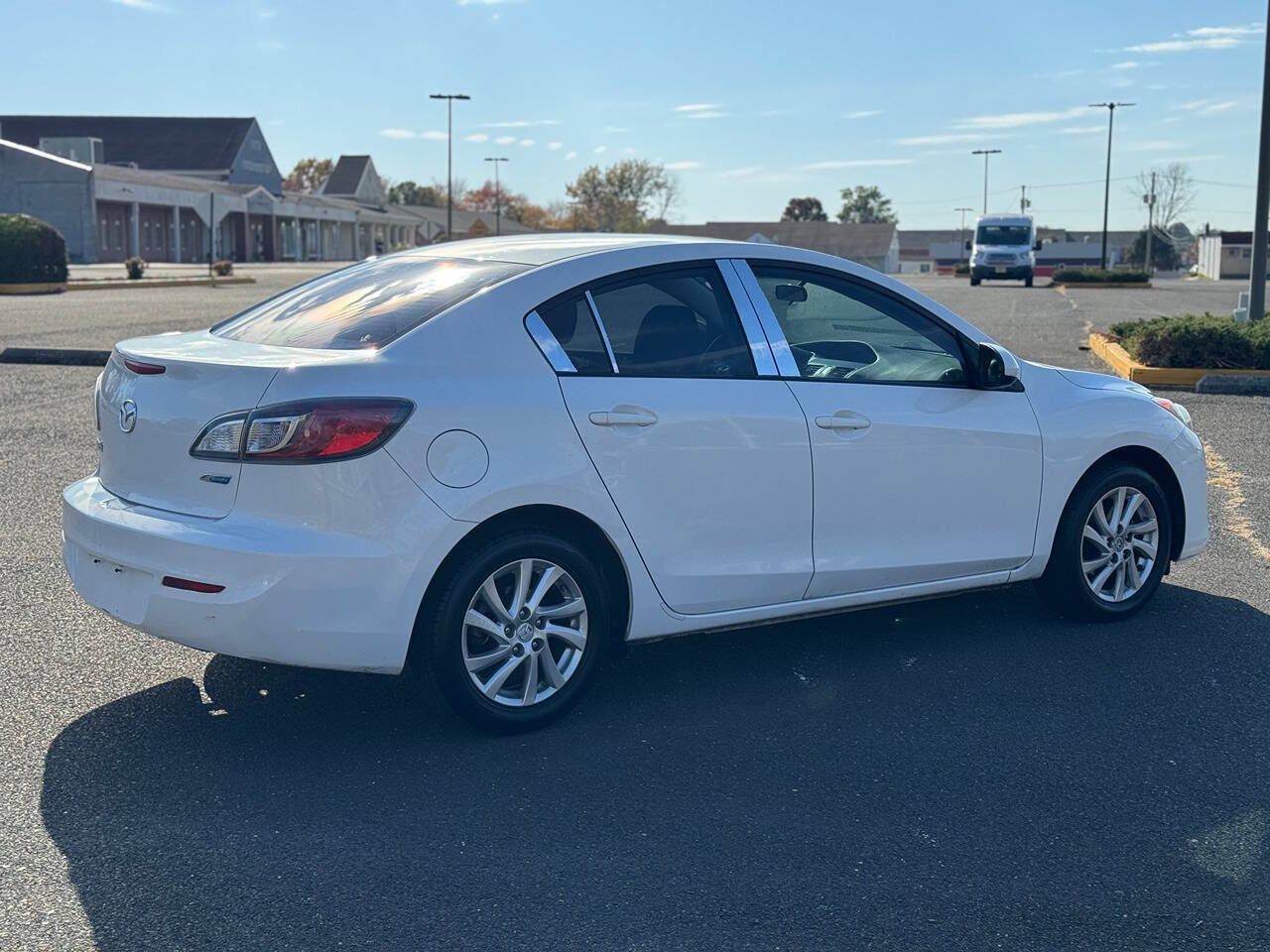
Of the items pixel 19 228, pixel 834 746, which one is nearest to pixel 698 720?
pixel 834 746

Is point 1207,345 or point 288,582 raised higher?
point 1207,345

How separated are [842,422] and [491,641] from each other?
1591 millimetres

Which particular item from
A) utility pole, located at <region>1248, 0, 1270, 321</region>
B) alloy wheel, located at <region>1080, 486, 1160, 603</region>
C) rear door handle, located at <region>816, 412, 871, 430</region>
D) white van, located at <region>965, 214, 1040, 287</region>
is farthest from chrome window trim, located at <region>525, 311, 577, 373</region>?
white van, located at <region>965, 214, 1040, 287</region>

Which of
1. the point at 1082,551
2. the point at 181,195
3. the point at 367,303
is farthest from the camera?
the point at 181,195

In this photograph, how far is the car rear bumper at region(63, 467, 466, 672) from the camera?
432 centimetres

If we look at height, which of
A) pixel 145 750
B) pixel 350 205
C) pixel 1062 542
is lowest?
pixel 145 750

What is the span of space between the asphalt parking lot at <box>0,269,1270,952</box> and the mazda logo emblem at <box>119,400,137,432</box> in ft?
3.34

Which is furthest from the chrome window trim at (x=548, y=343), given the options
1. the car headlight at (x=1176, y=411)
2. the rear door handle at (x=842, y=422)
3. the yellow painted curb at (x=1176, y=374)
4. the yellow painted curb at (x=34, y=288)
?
the yellow painted curb at (x=34, y=288)

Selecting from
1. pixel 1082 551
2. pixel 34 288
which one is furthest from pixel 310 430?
pixel 34 288

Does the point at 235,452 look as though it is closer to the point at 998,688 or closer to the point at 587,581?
the point at 587,581

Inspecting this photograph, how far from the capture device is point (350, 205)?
102250mm

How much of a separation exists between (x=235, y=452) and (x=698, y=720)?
1.85 metres

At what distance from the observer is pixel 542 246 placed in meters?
5.39

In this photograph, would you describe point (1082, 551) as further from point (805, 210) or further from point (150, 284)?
point (805, 210)
